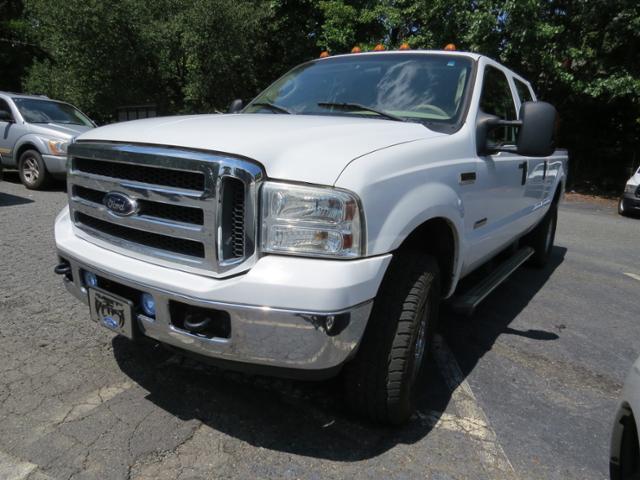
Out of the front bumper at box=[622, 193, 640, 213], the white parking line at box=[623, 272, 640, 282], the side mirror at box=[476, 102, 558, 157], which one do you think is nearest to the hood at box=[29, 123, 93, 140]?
the side mirror at box=[476, 102, 558, 157]

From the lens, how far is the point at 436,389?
9.80 feet

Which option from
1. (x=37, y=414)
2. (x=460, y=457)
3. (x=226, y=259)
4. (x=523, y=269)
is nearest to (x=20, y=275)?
(x=37, y=414)

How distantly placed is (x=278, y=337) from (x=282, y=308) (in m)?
0.13

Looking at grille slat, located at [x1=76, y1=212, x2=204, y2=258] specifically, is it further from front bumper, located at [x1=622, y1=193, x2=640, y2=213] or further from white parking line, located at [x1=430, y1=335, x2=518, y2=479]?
front bumper, located at [x1=622, y1=193, x2=640, y2=213]

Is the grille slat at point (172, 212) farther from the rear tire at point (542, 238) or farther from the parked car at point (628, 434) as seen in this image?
the rear tire at point (542, 238)

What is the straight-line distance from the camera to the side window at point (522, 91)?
4559 millimetres

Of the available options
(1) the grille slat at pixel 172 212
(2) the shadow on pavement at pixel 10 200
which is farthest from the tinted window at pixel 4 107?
(1) the grille slat at pixel 172 212

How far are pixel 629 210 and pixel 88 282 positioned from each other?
1197cm

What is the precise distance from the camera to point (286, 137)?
87.9 inches

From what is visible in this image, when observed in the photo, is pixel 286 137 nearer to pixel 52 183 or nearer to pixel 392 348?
pixel 392 348

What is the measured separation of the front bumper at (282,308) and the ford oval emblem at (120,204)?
1.04ft

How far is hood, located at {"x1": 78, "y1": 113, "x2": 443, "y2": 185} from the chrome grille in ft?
0.23

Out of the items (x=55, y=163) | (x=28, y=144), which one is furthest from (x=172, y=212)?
(x=28, y=144)

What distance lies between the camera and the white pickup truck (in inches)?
78.2
